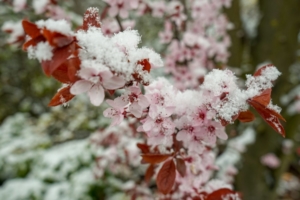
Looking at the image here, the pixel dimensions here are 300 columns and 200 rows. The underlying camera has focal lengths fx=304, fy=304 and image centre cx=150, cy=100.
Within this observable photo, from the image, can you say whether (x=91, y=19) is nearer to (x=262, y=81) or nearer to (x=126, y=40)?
(x=126, y=40)

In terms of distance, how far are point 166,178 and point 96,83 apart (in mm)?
387

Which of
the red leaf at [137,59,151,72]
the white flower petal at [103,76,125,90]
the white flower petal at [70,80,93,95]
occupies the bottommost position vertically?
the white flower petal at [70,80,93,95]

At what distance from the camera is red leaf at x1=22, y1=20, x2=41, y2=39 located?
616mm

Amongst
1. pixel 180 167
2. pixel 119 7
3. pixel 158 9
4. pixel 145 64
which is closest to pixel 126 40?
pixel 145 64

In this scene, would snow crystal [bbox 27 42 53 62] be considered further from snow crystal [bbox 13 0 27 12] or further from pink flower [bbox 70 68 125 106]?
snow crystal [bbox 13 0 27 12]

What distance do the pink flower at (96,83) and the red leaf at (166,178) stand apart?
34 cm

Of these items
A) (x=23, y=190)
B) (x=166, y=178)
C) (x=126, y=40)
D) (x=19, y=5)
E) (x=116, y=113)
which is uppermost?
(x=19, y=5)

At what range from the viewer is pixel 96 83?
0.68 m

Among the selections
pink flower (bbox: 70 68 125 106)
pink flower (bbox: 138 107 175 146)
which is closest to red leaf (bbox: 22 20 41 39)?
pink flower (bbox: 70 68 125 106)

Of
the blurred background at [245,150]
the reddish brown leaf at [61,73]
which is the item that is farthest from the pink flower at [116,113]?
the blurred background at [245,150]

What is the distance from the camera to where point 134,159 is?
221 cm

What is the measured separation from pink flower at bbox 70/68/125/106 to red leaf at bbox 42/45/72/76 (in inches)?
1.8

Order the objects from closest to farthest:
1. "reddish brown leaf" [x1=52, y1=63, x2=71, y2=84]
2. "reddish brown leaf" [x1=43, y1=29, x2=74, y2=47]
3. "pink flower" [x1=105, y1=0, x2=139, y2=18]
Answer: "reddish brown leaf" [x1=43, y1=29, x2=74, y2=47] → "reddish brown leaf" [x1=52, y1=63, x2=71, y2=84] → "pink flower" [x1=105, y1=0, x2=139, y2=18]

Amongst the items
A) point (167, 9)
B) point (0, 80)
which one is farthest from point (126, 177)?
point (0, 80)
